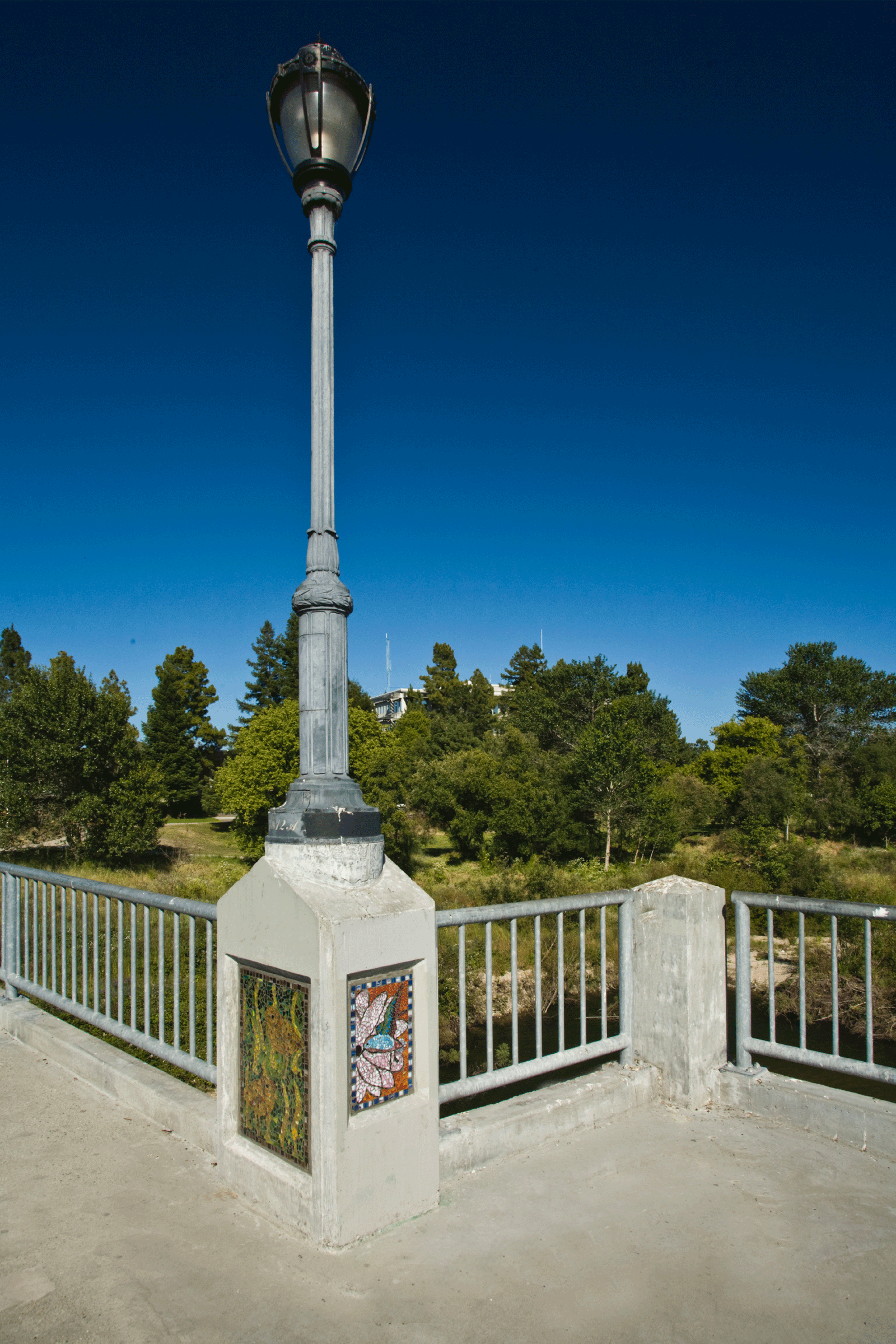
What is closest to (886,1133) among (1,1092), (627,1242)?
(627,1242)

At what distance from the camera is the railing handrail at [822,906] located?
3.58m

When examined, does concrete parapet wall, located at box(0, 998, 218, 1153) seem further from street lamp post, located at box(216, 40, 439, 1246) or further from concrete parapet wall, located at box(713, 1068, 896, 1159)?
concrete parapet wall, located at box(713, 1068, 896, 1159)

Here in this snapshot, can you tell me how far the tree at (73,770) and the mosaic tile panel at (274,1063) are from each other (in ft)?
111

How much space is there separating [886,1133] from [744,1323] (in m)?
1.56

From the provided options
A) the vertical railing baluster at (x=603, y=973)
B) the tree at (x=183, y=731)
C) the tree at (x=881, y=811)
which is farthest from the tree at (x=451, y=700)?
the vertical railing baluster at (x=603, y=973)

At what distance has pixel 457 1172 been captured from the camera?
3307mm

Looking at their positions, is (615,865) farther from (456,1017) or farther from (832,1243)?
(832,1243)

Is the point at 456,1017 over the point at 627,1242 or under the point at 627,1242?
under

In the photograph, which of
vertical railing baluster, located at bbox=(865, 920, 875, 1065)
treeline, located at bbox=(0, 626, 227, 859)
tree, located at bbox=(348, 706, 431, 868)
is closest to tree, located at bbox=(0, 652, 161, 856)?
treeline, located at bbox=(0, 626, 227, 859)

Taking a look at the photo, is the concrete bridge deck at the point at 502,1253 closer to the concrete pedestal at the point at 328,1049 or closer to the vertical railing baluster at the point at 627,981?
the concrete pedestal at the point at 328,1049

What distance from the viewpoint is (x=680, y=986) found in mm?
4121

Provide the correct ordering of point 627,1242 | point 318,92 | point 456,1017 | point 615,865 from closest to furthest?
1. point 627,1242
2. point 318,92
3. point 456,1017
4. point 615,865

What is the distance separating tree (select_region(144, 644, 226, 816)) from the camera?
5894 centimetres

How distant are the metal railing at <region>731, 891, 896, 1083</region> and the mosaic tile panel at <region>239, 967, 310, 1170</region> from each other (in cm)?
195
